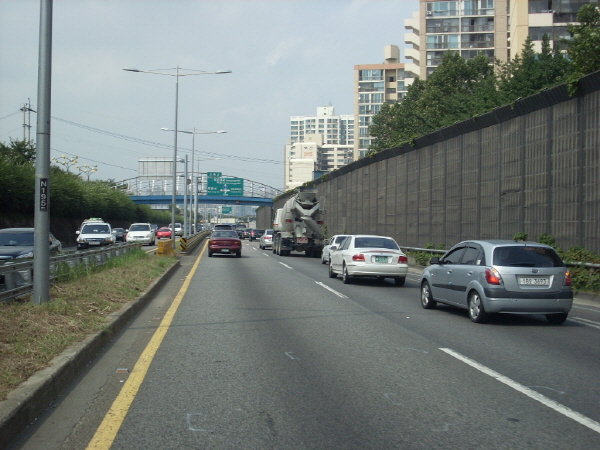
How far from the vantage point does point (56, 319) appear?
9367 millimetres

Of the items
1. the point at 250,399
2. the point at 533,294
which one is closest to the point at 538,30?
the point at 533,294

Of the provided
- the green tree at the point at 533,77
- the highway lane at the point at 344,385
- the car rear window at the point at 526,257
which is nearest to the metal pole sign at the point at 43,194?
the highway lane at the point at 344,385

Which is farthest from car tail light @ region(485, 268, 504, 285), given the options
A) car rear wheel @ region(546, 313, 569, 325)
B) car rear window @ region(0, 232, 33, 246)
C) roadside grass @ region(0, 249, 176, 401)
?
car rear window @ region(0, 232, 33, 246)

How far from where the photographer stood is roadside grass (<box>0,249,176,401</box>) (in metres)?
6.83

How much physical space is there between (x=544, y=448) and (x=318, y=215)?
3404cm

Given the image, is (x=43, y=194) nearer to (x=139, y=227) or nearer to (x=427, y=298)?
(x=427, y=298)

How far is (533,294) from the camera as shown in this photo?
11609 mm

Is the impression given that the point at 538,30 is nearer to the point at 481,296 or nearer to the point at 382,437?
the point at 481,296

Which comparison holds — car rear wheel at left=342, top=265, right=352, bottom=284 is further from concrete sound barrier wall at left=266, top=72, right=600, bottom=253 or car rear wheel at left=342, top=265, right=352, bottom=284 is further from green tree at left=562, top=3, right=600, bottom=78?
green tree at left=562, top=3, right=600, bottom=78

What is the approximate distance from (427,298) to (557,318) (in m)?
3.02

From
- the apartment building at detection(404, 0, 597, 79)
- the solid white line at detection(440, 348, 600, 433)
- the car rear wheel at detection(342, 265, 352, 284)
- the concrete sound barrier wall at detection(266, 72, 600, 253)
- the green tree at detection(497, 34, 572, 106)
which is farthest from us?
the apartment building at detection(404, 0, 597, 79)

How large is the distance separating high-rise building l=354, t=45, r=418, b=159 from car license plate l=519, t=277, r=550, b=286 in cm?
10961

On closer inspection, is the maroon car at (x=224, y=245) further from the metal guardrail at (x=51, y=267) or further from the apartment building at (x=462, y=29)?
the apartment building at (x=462, y=29)

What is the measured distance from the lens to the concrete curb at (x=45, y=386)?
5.24 m
